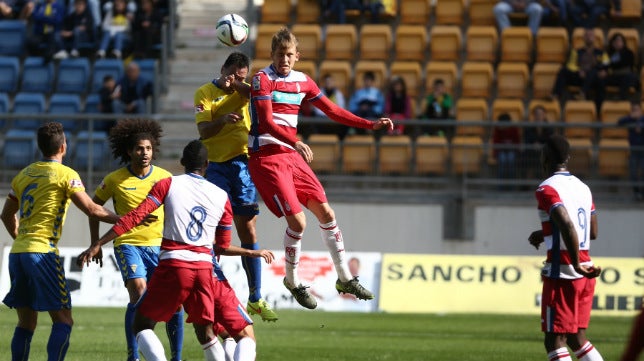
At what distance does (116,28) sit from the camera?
25.6 metres

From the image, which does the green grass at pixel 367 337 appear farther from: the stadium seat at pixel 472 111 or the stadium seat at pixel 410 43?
the stadium seat at pixel 410 43

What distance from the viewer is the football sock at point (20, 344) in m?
10.7

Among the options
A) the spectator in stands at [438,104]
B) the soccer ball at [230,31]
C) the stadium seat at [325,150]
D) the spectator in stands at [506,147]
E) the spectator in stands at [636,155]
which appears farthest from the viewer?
the spectator in stands at [438,104]

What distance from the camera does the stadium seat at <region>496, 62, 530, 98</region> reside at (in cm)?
2428

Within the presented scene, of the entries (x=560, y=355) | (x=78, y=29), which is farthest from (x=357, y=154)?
(x=560, y=355)

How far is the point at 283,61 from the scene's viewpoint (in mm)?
11086

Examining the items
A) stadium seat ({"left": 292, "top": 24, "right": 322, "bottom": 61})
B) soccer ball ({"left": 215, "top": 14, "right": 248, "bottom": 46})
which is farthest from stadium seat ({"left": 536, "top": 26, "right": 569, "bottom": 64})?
soccer ball ({"left": 215, "top": 14, "right": 248, "bottom": 46})

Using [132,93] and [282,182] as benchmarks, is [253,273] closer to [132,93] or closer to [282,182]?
[282,182]

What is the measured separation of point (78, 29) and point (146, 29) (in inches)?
56.9

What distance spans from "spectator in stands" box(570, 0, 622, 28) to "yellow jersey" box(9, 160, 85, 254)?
16.7m

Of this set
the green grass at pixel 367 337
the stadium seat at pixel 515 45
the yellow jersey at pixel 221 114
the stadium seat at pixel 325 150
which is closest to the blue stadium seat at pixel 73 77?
the stadium seat at pixel 325 150

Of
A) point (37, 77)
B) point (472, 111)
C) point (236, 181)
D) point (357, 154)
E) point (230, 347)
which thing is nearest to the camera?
point (230, 347)

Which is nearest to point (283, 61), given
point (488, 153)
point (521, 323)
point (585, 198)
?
point (585, 198)

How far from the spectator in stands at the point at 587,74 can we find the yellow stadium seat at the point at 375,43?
11.3 feet
